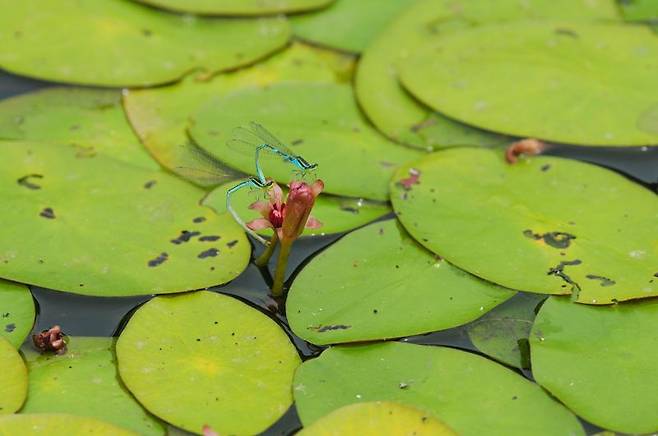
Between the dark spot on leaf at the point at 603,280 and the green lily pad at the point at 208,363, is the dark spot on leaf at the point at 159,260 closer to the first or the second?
the green lily pad at the point at 208,363

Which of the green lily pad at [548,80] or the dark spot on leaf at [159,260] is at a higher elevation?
the green lily pad at [548,80]

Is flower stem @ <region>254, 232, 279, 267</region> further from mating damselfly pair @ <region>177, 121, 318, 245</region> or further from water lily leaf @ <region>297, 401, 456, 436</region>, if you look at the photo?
water lily leaf @ <region>297, 401, 456, 436</region>

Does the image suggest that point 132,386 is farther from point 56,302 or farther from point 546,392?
point 546,392

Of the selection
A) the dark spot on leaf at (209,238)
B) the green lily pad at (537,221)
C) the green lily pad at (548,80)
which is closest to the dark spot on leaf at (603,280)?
Result: the green lily pad at (537,221)

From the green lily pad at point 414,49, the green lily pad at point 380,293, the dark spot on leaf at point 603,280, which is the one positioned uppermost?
the green lily pad at point 414,49

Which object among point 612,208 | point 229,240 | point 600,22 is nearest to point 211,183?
point 229,240

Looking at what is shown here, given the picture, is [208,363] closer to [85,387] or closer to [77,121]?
[85,387]

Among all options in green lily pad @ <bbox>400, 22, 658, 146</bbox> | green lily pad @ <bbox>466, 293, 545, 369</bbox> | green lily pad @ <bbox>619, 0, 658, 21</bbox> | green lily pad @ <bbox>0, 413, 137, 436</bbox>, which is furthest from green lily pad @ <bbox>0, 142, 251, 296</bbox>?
green lily pad @ <bbox>619, 0, 658, 21</bbox>
